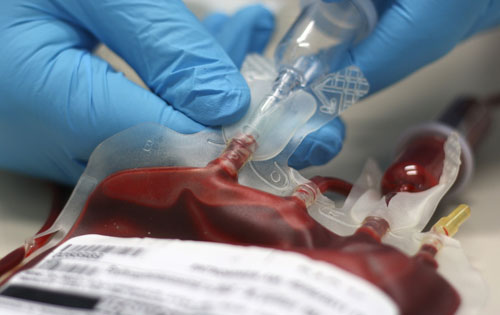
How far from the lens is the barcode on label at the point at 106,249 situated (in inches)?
18.0

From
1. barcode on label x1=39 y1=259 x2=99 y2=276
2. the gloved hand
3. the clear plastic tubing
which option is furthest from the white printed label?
the gloved hand

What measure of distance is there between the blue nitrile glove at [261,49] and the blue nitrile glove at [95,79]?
0.37 feet

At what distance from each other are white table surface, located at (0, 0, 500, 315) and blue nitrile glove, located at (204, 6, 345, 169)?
3 centimetres

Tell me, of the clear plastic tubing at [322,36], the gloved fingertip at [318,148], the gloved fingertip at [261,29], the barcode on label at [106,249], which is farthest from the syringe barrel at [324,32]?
the barcode on label at [106,249]

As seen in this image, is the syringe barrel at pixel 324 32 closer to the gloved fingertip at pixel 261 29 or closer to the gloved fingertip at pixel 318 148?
the gloved fingertip at pixel 318 148

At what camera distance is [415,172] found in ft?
2.06

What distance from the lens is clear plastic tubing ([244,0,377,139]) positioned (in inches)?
28.7

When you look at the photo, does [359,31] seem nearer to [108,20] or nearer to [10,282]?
[108,20]

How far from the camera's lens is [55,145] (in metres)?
0.68

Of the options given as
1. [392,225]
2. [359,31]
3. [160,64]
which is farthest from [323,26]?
[392,225]

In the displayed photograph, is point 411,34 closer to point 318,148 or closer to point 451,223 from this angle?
point 318,148

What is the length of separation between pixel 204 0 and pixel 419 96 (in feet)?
2.01

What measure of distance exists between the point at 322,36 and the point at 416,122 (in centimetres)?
40

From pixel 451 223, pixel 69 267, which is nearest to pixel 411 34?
pixel 451 223
